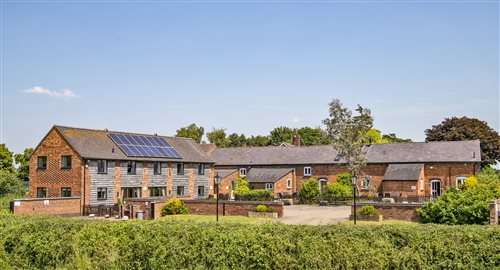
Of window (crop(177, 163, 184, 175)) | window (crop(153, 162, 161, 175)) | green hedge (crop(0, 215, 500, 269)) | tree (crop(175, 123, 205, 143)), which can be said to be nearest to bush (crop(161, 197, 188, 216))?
window (crop(153, 162, 161, 175))

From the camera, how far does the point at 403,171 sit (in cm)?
5097

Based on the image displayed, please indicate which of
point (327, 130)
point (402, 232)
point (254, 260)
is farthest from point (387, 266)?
point (327, 130)

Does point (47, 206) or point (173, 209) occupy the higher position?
point (47, 206)

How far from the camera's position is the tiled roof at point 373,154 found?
5106 cm

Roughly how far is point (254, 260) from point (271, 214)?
18210 millimetres

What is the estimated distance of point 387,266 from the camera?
12.3m

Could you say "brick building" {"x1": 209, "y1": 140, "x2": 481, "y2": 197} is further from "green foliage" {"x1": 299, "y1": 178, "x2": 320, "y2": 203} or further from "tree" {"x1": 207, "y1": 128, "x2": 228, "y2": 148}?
"tree" {"x1": 207, "y1": 128, "x2": 228, "y2": 148}

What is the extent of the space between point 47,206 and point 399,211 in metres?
23.3

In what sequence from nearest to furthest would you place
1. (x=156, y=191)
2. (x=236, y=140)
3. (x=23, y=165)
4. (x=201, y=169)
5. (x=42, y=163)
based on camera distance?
(x=42, y=163) < (x=156, y=191) < (x=201, y=169) < (x=23, y=165) < (x=236, y=140)

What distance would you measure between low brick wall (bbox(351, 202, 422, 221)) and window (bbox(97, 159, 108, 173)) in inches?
863

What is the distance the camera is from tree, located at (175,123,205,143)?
101363 millimetres

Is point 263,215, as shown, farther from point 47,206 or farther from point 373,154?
point 373,154

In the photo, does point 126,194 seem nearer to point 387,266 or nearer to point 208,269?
point 208,269

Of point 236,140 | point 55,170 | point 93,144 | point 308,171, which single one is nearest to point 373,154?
point 308,171
